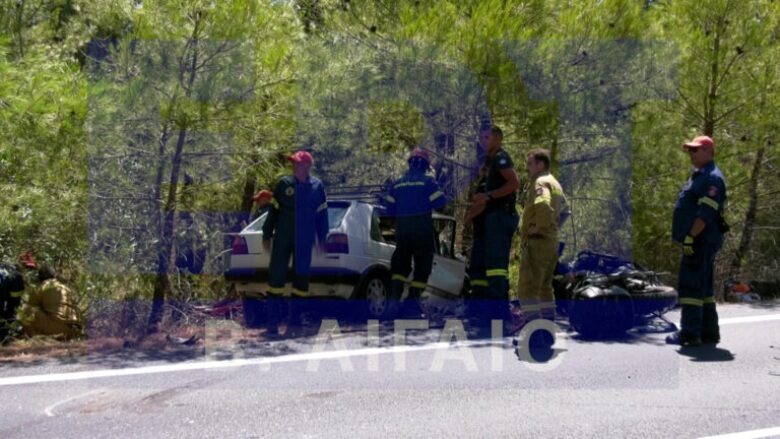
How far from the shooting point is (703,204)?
24.8 feet

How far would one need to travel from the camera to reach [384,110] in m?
10.7

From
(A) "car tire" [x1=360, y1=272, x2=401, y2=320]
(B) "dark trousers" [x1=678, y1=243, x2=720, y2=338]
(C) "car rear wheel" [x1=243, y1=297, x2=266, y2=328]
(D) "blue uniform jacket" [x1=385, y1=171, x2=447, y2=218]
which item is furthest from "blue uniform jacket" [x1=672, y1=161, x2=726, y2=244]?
(C) "car rear wheel" [x1=243, y1=297, x2=266, y2=328]

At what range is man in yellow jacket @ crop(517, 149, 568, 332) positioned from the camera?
7.72m

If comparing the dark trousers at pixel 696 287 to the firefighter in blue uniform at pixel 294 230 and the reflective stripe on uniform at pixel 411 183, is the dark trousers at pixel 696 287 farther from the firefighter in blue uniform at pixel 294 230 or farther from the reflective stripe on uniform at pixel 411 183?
the firefighter in blue uniform at pixel 294 230

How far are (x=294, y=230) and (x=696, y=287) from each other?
152 inches

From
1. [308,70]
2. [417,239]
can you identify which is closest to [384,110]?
[308,70]

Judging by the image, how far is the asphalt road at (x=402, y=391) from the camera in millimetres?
5523

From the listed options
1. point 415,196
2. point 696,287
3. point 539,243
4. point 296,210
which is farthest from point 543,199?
point 296,210

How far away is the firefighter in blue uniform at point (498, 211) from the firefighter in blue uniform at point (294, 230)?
168cm

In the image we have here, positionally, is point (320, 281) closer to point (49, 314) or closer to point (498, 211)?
point (498, 211)

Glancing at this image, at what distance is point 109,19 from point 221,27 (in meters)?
1.21

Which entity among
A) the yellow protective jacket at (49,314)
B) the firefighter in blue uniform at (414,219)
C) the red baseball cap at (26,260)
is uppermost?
the firefighter in blue uniform at (414,219)

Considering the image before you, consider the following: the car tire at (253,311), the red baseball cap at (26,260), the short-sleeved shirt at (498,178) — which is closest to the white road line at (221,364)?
the short-sleeved shirt at (498,178)

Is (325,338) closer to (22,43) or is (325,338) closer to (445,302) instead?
(445,302)
